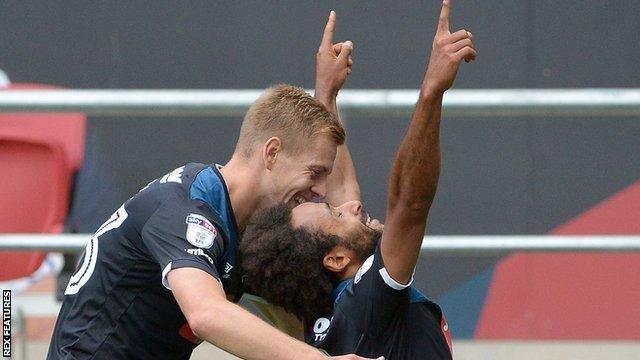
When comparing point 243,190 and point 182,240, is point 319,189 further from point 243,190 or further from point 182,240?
point 182,240

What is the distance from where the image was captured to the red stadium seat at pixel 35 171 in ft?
19.7

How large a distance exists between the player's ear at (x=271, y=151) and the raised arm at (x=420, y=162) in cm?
50

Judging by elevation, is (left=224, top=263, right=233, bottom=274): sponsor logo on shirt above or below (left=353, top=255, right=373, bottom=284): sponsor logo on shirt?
below

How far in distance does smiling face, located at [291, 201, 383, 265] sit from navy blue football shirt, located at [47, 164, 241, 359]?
7.6 inches

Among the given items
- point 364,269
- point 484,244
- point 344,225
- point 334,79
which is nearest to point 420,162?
point 364,269

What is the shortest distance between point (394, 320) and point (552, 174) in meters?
3.48

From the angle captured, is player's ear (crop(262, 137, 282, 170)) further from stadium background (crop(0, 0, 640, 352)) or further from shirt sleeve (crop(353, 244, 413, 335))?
stadium background (crop(0, 0, 640, 352))

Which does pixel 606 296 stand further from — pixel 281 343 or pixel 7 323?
pixel 281 343

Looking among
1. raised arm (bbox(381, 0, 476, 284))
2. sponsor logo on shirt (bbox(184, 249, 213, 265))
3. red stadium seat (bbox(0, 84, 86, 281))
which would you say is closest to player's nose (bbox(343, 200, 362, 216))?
raised arm (bbox(381, 0, 476, 284))

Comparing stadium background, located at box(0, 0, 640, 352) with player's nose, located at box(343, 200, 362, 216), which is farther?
stadium background, located at box(0, 0, 640, 352)

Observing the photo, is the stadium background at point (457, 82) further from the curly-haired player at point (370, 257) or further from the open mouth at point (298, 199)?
the curly-haired player at point (370, 257)

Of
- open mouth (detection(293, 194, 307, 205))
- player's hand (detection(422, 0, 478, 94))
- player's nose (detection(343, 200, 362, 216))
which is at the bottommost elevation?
open mouth (detection(293, 194, 307, 205))

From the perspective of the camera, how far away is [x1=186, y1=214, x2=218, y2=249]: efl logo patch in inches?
113

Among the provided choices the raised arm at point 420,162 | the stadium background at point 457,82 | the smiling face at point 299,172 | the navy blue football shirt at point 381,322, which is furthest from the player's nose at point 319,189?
the stadium background at point 457,82
